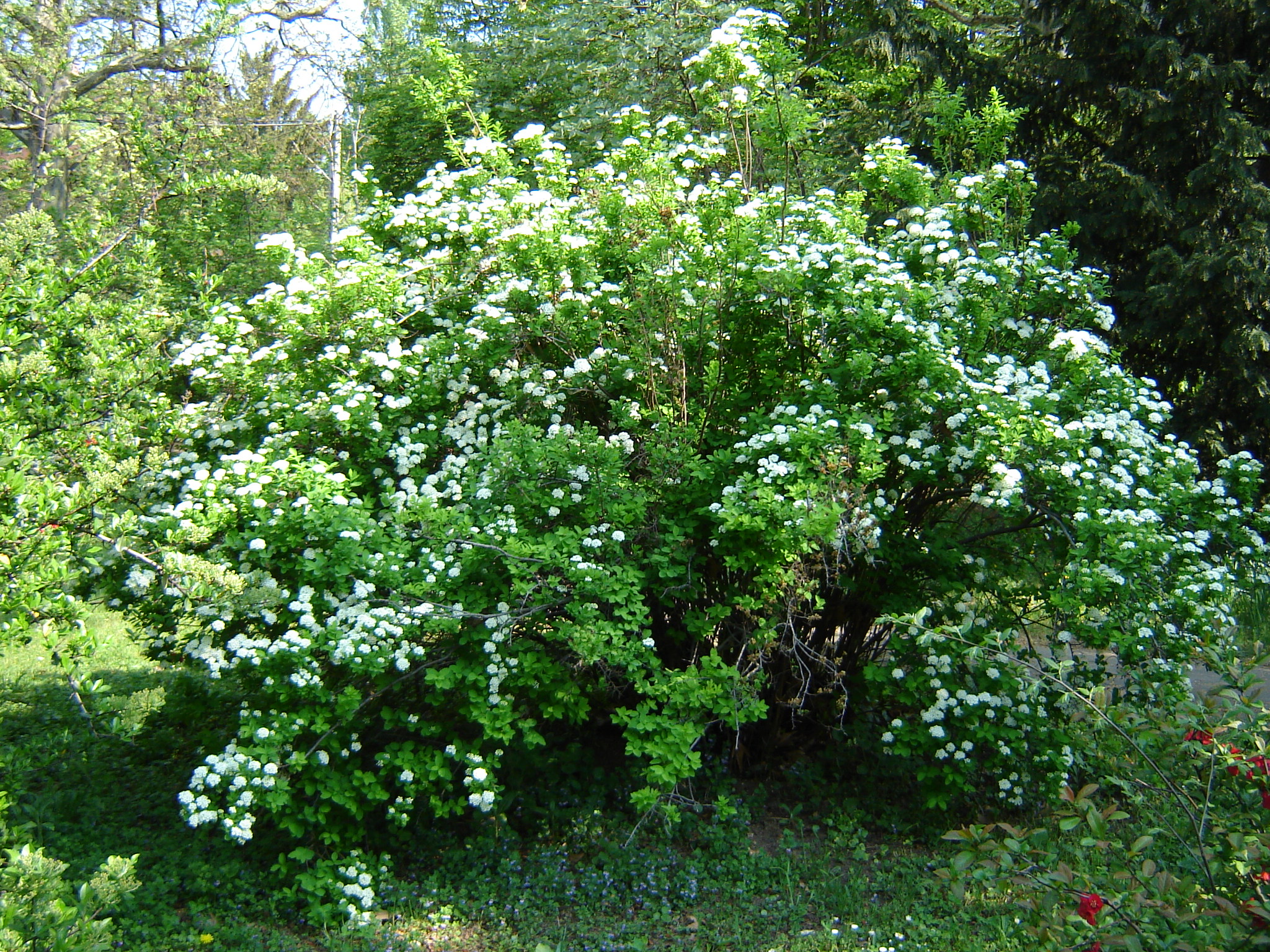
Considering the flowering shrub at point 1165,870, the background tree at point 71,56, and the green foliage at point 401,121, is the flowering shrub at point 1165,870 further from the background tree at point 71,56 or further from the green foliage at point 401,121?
the green foliage at point 401,121

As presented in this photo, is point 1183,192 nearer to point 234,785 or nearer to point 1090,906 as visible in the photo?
point 1090,906

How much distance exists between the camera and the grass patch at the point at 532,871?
427 centimetres

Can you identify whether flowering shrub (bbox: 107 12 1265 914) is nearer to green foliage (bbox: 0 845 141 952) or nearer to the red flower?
green foliage (bbox: 0 845 141 952)

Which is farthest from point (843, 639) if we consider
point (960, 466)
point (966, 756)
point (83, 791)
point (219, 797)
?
point (83, 791)

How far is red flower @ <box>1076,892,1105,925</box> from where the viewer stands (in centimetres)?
253

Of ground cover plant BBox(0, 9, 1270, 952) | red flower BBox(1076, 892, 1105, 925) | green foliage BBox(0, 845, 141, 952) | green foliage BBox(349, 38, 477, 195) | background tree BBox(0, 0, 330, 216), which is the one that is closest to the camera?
red flower BBox(1076, 892, 1105, 925)

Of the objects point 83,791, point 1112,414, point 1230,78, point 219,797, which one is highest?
point 1230,78

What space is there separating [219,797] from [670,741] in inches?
83.6

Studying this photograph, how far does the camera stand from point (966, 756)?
4996mm

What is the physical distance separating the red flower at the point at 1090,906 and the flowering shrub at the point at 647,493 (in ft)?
5.54

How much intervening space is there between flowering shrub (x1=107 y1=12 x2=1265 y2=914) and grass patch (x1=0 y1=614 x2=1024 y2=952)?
322mm

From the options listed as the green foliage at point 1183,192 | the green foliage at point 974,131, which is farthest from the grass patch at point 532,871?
the green foliage at point 1183,192

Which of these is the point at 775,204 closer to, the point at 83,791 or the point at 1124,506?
the point at 1124,506

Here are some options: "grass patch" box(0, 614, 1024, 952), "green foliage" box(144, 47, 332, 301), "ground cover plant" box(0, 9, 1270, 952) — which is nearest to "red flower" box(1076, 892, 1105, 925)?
"ground cover plant" box(0, 9, 1270, 952)
